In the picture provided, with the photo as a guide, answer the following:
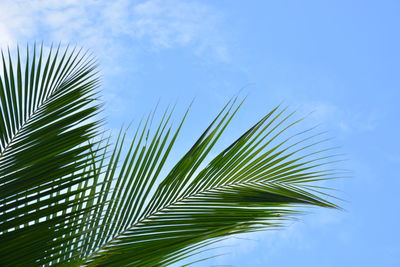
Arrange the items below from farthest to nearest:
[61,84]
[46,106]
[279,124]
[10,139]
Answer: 1. [61,84]
2. [46,106]
3. [10,139]
4. [279,124]

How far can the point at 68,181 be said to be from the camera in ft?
5.18

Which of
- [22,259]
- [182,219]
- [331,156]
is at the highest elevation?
[331,156]

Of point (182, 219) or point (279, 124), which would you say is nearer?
point (182, 219)

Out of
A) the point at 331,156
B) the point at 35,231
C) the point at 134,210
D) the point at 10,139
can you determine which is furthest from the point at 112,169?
the point at 331,156

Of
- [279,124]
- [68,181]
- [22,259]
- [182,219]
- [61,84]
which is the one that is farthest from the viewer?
[61,84]

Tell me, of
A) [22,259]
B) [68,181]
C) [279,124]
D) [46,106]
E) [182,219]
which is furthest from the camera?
[46,106]

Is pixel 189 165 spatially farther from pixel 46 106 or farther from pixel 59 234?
pixel 46 106

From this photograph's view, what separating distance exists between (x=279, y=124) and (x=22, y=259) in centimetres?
95

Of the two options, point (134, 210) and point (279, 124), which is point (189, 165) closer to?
point (134, 210)

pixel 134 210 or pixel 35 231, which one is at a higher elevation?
pixel 134 210

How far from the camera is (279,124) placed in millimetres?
1829

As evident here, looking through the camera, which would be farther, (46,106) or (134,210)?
(46,106)

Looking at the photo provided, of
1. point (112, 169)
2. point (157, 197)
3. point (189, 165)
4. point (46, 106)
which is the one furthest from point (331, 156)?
point (46, 106)

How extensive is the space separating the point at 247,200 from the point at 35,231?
70 cm
